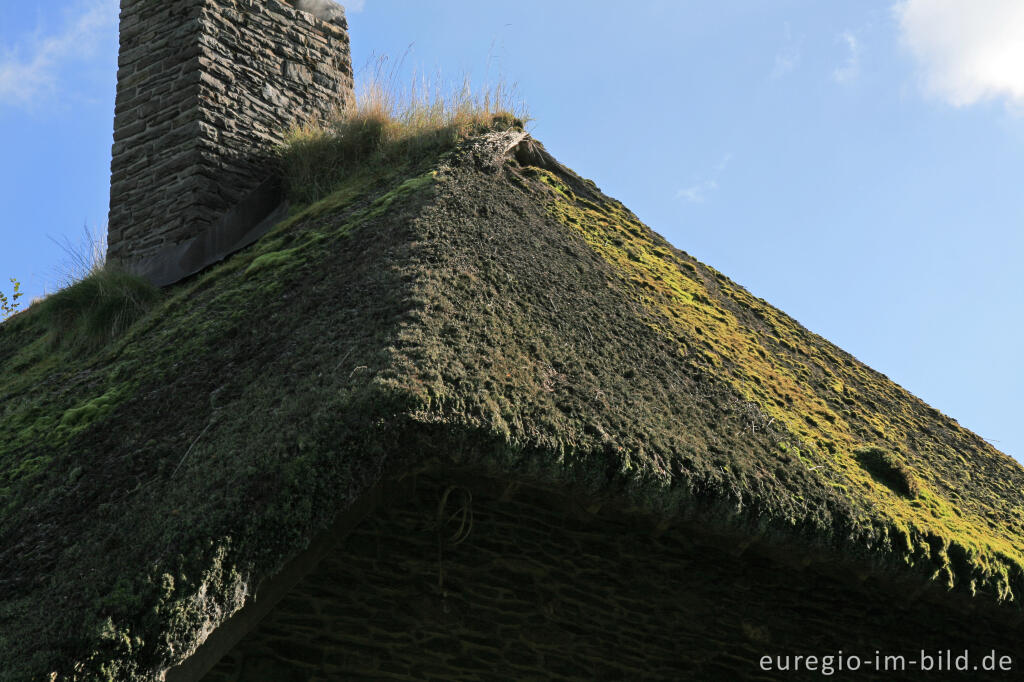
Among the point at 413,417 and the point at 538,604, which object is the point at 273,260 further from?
the point at 413,417

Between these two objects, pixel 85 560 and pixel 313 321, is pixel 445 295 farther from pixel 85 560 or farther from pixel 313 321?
pixel 85 560

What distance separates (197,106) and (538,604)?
3.76m

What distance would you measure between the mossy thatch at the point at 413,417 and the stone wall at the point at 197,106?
965 millimetres

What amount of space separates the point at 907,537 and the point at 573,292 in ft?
5.59

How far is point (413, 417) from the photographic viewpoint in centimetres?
279

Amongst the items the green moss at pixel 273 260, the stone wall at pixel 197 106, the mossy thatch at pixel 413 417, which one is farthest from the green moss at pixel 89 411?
the stone wall at pixel 197 106

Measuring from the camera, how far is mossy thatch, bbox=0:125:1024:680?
105 inches

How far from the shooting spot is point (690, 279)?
6.03m

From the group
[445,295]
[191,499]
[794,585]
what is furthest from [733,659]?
[191,499]

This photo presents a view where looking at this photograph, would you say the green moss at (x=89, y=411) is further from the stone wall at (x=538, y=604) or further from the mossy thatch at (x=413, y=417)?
the stone wall at (x=538, y=604)

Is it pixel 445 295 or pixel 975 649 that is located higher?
pixel 445 295

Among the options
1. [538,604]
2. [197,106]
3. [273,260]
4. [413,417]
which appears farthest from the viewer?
[197,106]

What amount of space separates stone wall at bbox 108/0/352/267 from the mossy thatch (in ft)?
3.16

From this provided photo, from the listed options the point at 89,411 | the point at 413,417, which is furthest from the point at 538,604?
the point at 89,411
